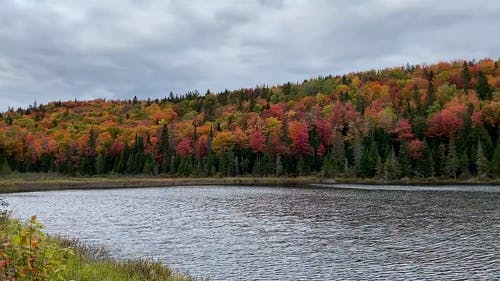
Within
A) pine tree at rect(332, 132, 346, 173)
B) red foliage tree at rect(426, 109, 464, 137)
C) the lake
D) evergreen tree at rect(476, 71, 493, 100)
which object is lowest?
the lake

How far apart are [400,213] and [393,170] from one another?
77875 mm

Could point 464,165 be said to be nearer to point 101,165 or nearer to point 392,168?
point 392,168

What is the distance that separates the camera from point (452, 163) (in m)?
123

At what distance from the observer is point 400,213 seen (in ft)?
170

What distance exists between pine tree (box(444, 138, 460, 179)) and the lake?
62.8 metres

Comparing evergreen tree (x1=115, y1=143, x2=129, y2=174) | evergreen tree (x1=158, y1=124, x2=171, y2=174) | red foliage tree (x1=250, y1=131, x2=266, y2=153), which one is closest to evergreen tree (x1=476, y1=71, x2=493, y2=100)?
red foliage tree (x1=250, y1=131, x2=266, y2=153)

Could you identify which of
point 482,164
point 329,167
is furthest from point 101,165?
point 482,164

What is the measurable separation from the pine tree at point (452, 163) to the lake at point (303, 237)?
62.8 m

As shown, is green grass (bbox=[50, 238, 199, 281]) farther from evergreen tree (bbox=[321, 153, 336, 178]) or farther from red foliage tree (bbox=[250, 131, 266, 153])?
red foliage tree (bbox=[250, 131, 266, 153])

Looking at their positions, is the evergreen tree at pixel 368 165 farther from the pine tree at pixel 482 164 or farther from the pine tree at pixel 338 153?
the pine tree at pixel 482 164

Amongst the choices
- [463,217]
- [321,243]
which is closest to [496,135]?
[463,217]

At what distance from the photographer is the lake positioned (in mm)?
26469

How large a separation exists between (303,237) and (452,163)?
98.2 meters

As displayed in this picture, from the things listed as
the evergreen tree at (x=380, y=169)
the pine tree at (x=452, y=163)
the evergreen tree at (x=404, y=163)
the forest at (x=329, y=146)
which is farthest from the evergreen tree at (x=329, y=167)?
the pine tree at (x=452, y=163)
